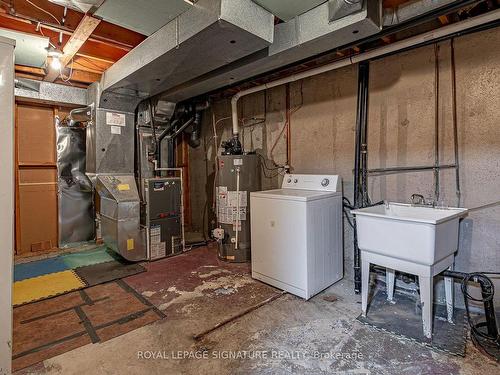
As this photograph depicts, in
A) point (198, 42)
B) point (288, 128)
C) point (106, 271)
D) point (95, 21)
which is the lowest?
point (106, 271)

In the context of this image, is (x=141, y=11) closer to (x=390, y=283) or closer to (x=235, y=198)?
(x=235, y=198)

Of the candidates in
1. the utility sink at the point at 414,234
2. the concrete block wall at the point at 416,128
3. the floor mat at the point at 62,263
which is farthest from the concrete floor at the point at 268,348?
the floor mat at the point at 62,263

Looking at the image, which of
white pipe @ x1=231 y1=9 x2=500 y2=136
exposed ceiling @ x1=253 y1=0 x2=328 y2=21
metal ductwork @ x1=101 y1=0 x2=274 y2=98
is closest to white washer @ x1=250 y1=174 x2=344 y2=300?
white pipe @ x1=231 y1=9 x2=500 y2=136

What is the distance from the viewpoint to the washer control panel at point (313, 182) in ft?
9.31

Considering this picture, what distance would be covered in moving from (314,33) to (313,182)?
1425mm

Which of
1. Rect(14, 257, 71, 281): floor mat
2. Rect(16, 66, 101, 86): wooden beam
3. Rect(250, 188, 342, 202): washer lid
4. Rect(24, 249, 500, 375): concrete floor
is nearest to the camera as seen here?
Rect(24, 249, 500, 375): concrete floor

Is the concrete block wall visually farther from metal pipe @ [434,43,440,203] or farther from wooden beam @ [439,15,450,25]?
wooden beam @ [439,15,450,25]

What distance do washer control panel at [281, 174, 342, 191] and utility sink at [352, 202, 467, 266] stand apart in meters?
0.70

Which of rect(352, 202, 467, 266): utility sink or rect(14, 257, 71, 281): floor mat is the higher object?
rect(352, 202, 467, 266): utility sink

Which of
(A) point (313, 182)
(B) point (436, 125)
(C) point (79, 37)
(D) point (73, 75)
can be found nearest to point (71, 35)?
(C) point (79, 37)

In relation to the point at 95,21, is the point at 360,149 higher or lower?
lower

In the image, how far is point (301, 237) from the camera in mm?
2504

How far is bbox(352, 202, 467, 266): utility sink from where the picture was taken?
Answer: 1836 mm

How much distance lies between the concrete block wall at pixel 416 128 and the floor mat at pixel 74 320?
217 cm
